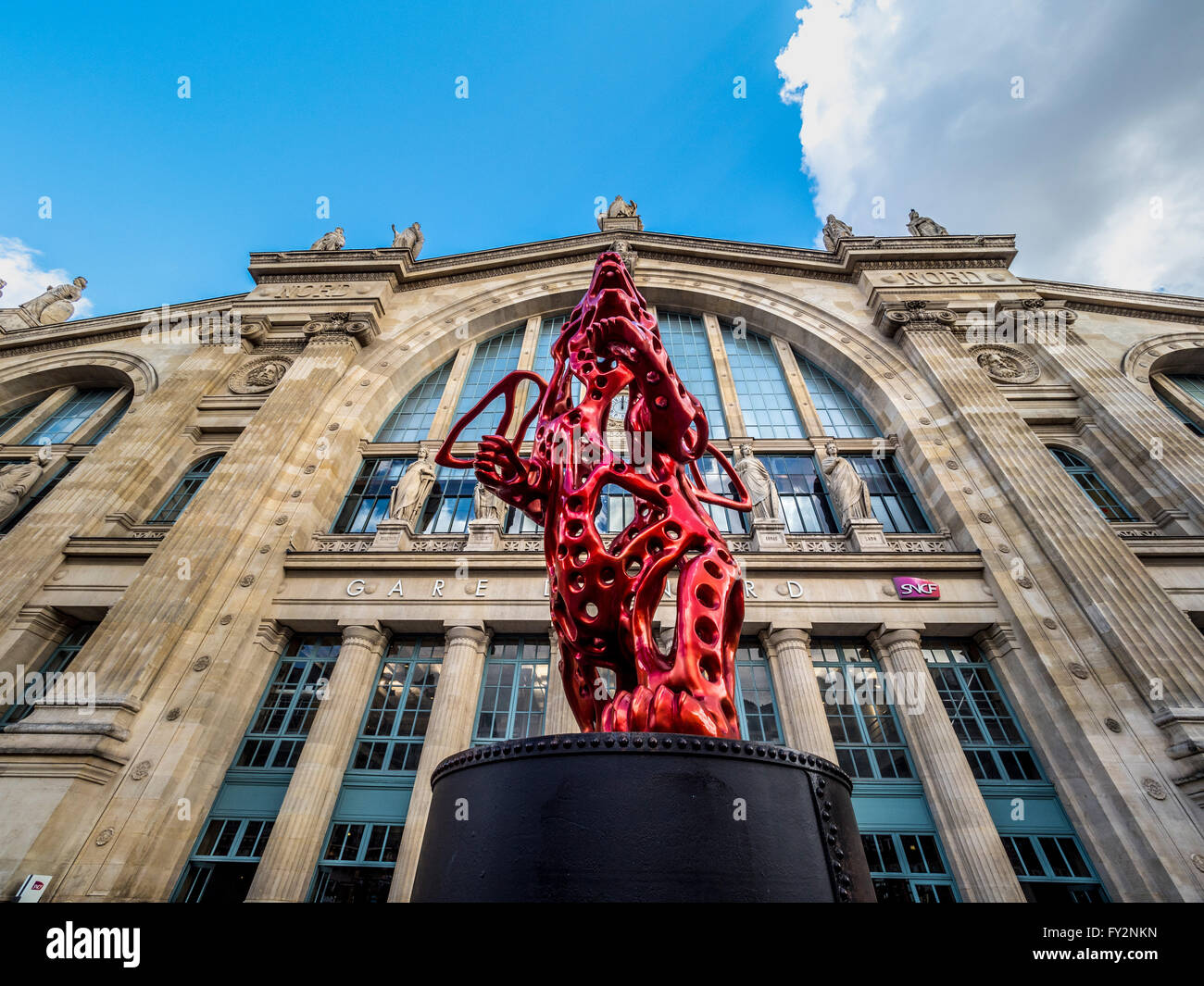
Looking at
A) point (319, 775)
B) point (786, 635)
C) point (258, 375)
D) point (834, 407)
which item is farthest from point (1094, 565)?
point (258, 375)

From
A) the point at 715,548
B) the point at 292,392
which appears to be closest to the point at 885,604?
the point at 715,548

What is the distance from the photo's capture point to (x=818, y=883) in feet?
11.6

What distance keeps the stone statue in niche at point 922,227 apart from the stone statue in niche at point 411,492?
76.0 ft

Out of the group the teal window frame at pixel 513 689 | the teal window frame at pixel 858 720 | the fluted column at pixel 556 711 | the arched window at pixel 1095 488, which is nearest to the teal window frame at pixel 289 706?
the teal window frame at pixel 513 689

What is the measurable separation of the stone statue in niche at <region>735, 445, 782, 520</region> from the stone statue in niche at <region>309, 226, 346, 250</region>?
20.8 metres

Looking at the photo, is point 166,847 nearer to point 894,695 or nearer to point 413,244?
point 894,695

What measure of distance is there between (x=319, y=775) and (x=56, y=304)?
2991 centimetres

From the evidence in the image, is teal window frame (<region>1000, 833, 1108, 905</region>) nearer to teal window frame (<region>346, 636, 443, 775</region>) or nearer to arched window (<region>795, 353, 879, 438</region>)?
arched window (<region>795, 353, 879, 438</region>)

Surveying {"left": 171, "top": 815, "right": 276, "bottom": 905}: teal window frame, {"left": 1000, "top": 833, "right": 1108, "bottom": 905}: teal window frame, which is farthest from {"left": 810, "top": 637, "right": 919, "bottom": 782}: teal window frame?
{"left": 171, "top": 815, "right": 276, "bottom": 905}: teal window frame

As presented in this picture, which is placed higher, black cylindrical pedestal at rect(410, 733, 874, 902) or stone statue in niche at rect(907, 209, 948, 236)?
stone statue in niche at rect(907, 209, 948, 236)

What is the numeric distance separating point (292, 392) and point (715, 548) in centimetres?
1705

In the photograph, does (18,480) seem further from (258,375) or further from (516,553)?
(516,553)

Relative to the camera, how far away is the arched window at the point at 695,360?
19.8 metres

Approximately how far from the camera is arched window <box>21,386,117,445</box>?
20781mm
